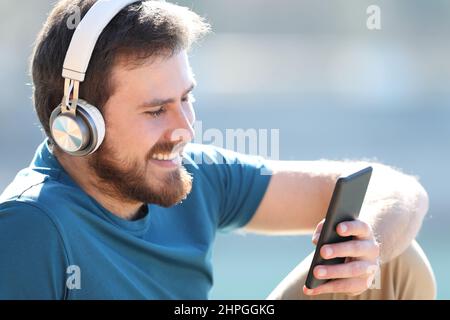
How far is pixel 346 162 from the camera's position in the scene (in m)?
2.68

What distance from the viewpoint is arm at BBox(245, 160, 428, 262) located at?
2479 mm

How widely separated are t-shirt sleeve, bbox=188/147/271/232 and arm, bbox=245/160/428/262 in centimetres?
3

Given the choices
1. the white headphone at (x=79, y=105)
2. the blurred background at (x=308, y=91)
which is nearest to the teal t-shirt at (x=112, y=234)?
the white headphone at (x=79, y=105)

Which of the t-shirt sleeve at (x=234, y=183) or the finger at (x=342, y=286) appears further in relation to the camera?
the t-shirt sleeve at (x=234, y=183)

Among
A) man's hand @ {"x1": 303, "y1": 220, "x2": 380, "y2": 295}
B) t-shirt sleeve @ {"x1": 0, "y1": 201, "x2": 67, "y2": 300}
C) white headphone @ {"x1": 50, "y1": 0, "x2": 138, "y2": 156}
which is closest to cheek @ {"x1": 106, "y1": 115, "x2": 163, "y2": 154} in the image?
white headphone @ {"x1": 50, "y1": 0, "x2": 138, "y2": 156}

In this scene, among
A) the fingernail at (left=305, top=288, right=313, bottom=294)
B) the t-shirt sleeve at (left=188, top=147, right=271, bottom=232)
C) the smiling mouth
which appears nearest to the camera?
the fingernail at (left=305, top=288, right=313, bottom=294)

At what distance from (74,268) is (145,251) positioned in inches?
10.0

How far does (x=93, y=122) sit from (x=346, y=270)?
0.66 m

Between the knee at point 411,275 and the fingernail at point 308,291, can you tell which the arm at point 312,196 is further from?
the fingernail at point 308,291

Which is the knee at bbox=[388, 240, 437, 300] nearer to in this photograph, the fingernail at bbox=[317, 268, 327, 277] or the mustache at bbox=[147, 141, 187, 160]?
the fingernail at bbox=[317, 268, 327, 277]

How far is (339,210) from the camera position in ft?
6.35

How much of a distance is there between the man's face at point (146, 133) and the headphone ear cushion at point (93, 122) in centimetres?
9

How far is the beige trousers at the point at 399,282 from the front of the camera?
7.84 feet
